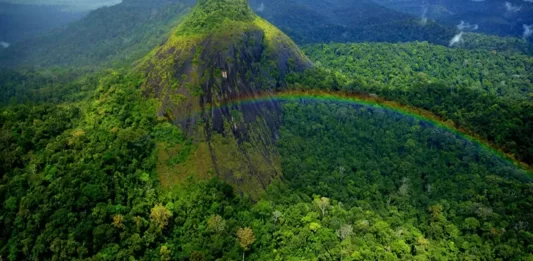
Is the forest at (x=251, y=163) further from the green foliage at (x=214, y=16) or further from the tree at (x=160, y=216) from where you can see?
the green foliage at (x=214, y=16)

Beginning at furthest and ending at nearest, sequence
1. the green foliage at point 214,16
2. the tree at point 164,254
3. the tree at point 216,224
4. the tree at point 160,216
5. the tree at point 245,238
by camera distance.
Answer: the green foliage at point 214,16 < the tree at point 216,224 < the tree at point 245,238 < the tree at point 160,216 < the tree at point 164,254

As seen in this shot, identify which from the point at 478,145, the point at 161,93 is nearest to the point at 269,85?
the point at 161,93

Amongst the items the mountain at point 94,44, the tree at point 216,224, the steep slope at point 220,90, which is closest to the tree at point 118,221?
the steep slope at point 220,90

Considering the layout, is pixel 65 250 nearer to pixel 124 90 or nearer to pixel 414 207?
pixel 124 90

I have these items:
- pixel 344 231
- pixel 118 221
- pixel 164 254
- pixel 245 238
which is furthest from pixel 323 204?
pixel 118 221

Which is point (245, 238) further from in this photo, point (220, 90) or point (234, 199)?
point (220, 90)
